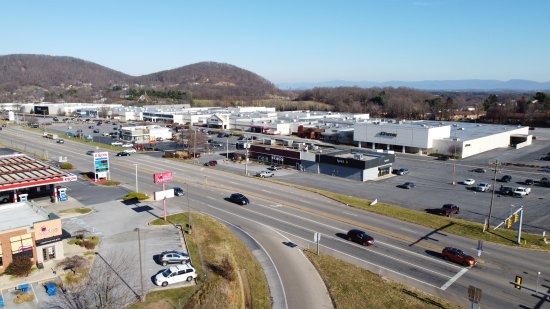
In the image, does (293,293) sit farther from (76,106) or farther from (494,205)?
(76,106)

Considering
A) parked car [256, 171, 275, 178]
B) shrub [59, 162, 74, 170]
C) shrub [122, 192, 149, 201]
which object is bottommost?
parked car [256, 171, 275, 178]

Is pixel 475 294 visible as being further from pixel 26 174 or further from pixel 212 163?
pixel 212 163

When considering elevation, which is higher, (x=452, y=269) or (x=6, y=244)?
(x=6, y=244)

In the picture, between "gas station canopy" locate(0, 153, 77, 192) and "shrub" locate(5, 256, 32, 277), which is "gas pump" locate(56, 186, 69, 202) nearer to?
"gas station canopy" locate(0, 153, 77, 192)

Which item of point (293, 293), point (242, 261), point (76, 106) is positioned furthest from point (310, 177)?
point (76, 106)

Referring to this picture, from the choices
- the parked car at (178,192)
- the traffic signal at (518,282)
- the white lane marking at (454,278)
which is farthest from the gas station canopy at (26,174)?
the traffic signal at (518,282)

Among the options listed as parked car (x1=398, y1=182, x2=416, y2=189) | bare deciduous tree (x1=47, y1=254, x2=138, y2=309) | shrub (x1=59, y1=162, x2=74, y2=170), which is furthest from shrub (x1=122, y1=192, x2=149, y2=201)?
parked car (x1=398, y1=182, x2=416, y2=189)

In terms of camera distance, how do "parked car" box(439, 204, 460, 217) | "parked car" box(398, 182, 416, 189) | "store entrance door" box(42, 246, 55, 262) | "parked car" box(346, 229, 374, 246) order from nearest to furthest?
"store entrance door" box(42, 246, 55, 262)
"parked car" box(346, 229, 374, 246)
"parked car" box(439, 204, 460, 217)
"parked car" box(398, 182, 416, 189)
